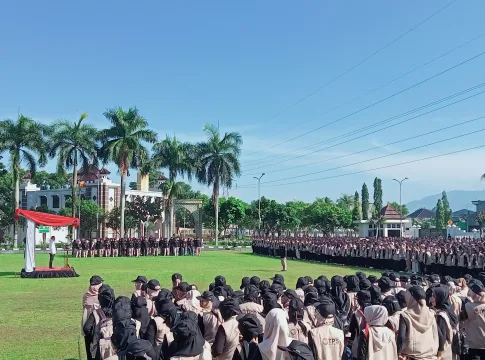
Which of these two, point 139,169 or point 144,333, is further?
point 139,169

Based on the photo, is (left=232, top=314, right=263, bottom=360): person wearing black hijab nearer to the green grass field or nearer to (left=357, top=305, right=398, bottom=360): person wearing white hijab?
(left=357, top=305, right=398, bottom=360): person wearing white hijab

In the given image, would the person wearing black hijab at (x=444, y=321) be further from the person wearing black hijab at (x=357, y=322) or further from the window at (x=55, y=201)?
the window at (x=55, y=201)

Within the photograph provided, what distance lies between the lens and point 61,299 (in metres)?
16.4

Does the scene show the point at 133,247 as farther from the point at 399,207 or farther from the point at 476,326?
the point at 399,207

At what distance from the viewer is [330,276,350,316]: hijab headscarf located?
8.88 meters

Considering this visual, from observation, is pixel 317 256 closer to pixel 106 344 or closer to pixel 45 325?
pixel 45 325

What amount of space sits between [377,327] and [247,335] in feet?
4.54

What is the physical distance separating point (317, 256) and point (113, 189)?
131 feet

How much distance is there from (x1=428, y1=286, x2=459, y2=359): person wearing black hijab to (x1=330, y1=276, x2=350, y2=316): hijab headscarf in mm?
1562

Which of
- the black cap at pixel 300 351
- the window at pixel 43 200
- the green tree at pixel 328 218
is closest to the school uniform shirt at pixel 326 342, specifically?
the black cap at pixel 300 351

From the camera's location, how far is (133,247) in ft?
126

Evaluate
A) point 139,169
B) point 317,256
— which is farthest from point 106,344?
point 139,169

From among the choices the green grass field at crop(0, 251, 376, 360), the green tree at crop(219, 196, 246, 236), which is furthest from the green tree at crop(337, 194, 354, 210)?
the green grass field at crop(0, 251, 376, 360)

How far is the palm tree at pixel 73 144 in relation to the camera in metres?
44.8
